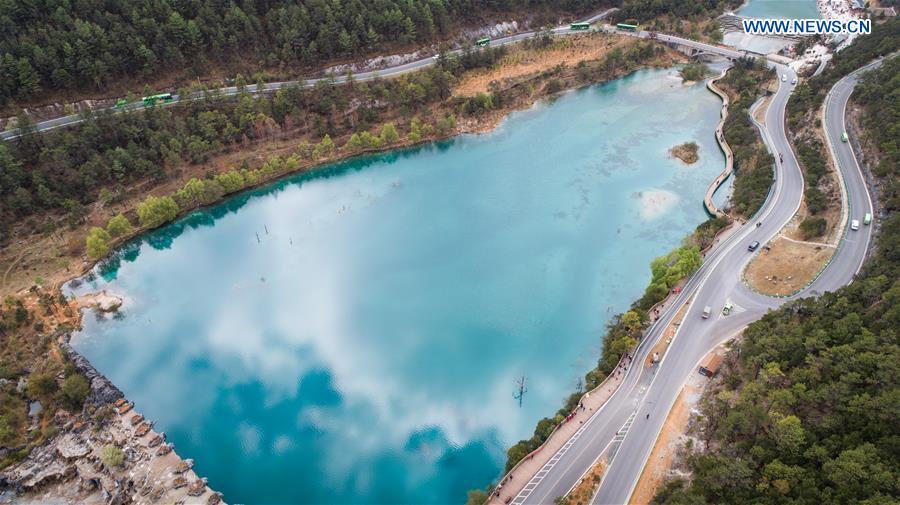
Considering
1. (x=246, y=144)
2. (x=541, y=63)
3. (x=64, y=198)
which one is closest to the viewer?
(x=64, y=198)

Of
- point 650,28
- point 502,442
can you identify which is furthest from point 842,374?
point 650,28

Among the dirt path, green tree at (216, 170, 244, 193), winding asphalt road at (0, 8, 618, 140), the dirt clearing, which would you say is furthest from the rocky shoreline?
the dirt clearing

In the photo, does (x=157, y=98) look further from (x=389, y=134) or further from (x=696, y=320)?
(x=696, y=320)

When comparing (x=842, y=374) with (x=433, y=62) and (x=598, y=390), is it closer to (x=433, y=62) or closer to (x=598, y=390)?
(x=598, y=390)

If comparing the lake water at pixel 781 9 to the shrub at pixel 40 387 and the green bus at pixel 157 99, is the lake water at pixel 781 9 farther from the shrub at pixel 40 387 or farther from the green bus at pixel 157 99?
the shrub at pixel 40 387

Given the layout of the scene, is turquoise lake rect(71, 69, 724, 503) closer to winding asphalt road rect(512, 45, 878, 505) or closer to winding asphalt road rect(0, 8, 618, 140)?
winding asphalt road rect(512, 45, 878, 505)

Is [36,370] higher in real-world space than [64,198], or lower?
lower
